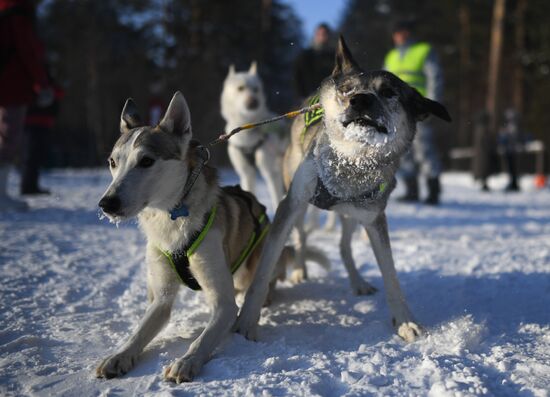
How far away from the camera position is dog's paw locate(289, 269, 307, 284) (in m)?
3.44

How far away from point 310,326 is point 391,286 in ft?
1.70

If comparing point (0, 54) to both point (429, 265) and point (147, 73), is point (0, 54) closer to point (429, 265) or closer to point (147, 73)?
point (429, 265)

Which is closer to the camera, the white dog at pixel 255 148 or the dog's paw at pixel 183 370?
the dog's paw at pixel 183 370

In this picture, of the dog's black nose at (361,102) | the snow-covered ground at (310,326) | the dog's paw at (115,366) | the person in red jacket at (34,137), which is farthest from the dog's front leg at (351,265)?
the person in red jacket at (34,137)

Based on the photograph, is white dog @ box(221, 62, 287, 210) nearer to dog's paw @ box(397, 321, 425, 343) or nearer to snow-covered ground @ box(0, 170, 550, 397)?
snow-covered ground @ box(0, 170, 550, 397)

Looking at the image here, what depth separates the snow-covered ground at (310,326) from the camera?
181cm

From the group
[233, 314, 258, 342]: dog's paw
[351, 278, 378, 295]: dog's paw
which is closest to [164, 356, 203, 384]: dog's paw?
[233, 314, 258, 342]: dog's paw

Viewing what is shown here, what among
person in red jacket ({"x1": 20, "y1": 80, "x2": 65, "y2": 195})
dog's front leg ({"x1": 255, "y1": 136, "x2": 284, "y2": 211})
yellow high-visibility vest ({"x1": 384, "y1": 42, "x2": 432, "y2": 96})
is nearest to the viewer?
dog's front leg ({"x1": 255, "y1": 136, "x2": 284, "y2": 211})

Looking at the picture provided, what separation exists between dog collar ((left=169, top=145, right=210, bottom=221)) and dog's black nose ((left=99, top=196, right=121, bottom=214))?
340 millimetres

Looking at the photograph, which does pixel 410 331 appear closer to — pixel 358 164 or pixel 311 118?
pixel 358 164

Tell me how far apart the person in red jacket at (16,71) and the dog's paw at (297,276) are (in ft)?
13.5

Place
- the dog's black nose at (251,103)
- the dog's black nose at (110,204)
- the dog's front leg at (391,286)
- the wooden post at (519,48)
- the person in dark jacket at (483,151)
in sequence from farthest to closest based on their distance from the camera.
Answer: the wooden post at (519,48), the person in dark jacket at (483,151), the dog's black nose at (251,103), the dog's front leg at (391,286), the dog's black nose at (110,204)

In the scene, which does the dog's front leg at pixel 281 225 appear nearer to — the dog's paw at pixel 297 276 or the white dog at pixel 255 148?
the dog's paw at pixel 297 276

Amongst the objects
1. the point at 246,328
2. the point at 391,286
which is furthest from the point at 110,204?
the point at 391,286
